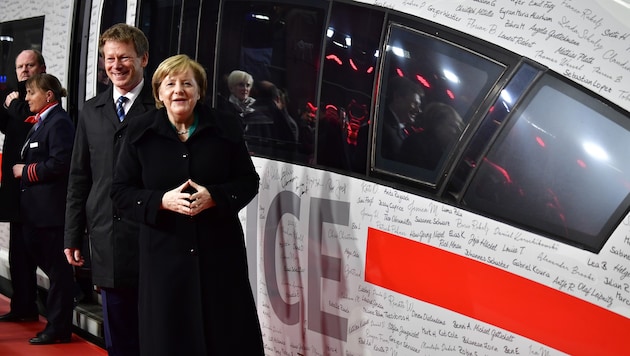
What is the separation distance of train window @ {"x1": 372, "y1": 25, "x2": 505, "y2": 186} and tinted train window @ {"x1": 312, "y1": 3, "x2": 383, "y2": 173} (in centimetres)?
9

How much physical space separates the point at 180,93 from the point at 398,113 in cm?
84

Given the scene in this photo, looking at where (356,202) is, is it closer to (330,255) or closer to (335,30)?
(330,255)

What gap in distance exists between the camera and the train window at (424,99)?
354 centimetres

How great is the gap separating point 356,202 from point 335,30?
718 millimetres

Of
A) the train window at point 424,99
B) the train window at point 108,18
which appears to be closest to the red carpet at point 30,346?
the train window at point 108,18

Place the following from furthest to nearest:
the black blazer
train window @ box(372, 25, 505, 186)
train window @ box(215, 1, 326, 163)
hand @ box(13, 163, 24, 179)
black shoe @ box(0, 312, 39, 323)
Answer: black shoe @ box(0, 312, 39, 323) → hand @ box(13, 163, 24, 179) → the black blazer → train window @ box(215, 1, 326, 163) → train window @ box(372, 25, 505, 186)

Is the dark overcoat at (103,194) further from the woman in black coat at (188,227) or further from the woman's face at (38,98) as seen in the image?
the woman's face at (38,98)

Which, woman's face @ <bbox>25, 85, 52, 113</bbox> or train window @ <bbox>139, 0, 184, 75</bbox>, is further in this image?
woman's face @ <bbox>25, 85, 52, 113</bbox>

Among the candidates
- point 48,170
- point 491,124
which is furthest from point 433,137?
point 48,170

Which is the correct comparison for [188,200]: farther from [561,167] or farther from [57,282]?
[57,282]

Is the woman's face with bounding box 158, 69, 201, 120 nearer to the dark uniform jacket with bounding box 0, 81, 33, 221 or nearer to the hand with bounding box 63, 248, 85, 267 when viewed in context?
the hand with bounding box 63, 248, 85, 267

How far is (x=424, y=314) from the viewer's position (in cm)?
368

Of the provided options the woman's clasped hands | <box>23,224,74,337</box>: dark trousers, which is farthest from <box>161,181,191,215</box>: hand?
<box>23,224,74,337</box>: dark trousers

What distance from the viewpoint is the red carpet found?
18.9 ft
